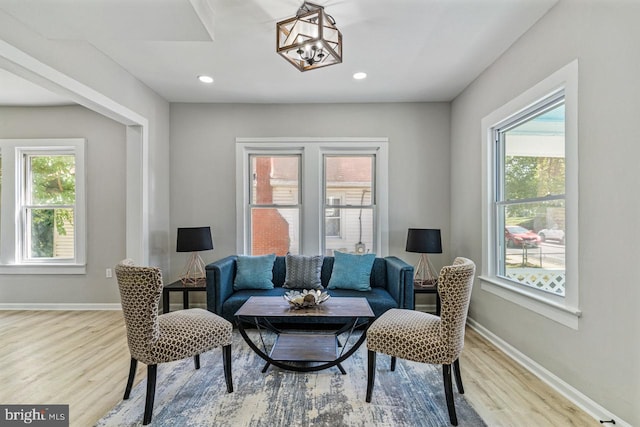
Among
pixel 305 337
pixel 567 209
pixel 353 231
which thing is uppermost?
pixel 567 209

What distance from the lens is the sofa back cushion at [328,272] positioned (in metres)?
3.97

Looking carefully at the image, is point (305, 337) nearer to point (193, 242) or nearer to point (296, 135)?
point (193, 242)

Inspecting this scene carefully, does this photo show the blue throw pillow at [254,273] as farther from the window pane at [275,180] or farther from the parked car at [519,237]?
the parked car at [519,237]

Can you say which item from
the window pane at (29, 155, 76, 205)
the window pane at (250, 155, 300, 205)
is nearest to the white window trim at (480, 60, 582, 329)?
the window pane at (250, 155, 300, 205)

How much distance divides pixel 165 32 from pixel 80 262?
11.1 feet

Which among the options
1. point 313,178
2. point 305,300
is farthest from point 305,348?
point 313,178

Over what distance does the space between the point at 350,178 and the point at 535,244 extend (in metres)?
2.33

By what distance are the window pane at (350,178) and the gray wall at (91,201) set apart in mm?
2717

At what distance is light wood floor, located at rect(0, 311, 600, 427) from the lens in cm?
207

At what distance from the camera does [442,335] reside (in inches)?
81.7

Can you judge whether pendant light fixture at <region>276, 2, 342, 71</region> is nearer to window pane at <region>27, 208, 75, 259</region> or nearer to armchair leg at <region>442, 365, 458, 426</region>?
armchair leg at <region>442, 365, 458, 426</region>

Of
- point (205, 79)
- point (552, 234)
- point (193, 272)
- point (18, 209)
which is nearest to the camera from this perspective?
point (552, 234)

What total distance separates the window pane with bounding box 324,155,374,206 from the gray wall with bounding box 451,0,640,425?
2154 millimetres

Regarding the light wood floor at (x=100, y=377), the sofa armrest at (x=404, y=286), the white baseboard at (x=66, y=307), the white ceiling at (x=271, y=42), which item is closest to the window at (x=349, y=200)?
the white ceiling at (x=271, y=42)
